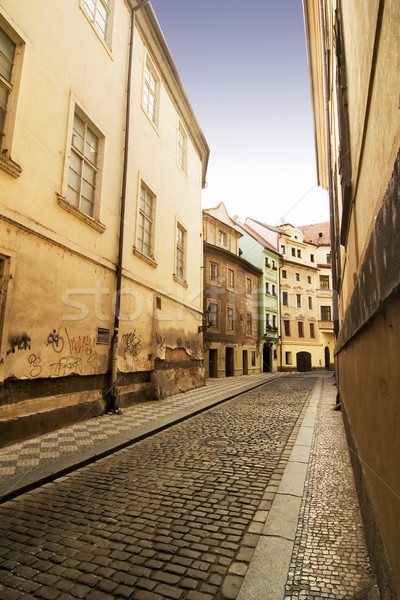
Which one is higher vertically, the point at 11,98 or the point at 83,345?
the point at 11,98

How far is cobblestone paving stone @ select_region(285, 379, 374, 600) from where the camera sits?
215 centimetres

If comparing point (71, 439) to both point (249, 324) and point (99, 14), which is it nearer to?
point (99, 14)

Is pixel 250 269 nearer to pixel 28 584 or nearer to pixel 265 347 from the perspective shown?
pixel 265 347

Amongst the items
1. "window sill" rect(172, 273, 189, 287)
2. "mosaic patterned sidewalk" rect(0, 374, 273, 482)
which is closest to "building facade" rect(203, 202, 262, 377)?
"window sill" rect(172, 273, 189, 287)

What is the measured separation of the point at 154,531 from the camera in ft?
9.43

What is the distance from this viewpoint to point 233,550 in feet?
8.58

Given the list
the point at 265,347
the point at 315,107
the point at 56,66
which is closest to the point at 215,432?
the point at 56,66

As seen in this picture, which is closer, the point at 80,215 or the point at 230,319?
the point at 80,215

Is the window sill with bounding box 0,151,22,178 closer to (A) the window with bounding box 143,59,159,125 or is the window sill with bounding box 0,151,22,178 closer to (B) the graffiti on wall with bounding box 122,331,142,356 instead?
(B) the graffiti on wall with bounding box 122,331,142,356

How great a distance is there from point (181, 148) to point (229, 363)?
55.8 feet

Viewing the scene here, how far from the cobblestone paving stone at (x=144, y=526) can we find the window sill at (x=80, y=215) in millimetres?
4907

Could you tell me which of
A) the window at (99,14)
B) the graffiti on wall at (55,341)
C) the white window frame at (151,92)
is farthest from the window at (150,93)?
the graffiti on wall at (55,341)

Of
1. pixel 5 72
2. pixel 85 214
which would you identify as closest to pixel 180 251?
pixel 85 214

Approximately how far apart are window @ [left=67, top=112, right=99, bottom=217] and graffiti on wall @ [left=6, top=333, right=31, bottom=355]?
3133 mm
